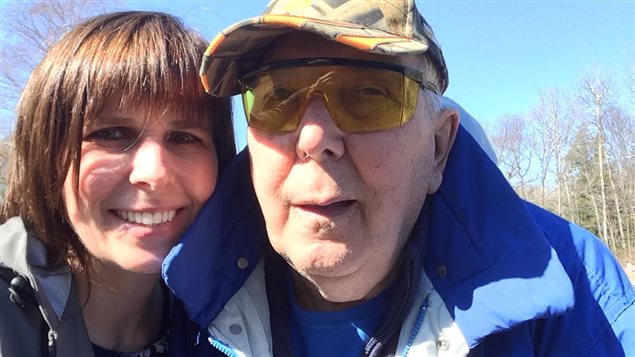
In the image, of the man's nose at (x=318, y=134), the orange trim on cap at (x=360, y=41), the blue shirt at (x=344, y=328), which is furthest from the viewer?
the blue shirt at (x=344, y=328)

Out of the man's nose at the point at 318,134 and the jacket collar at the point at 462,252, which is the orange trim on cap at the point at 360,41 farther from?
the jacket collar at the point at 462,252

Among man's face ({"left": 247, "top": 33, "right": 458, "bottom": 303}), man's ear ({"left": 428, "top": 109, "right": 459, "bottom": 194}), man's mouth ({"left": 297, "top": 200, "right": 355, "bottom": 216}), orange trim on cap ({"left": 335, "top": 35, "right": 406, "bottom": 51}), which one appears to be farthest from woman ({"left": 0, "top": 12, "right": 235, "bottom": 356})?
man's ear ({"left": 428, "top": 109, "right": 459, "bottom": 194})

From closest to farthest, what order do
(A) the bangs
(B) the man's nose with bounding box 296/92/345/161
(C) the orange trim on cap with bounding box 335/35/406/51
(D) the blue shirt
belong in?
(C) the orange trim on cap with bounding box 335/35/406/51 → (B) the man's nose with bounding box 296/92/345/161 → (D) the blue shirt → (A) the bangs

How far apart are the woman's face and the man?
18cm

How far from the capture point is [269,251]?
1872 mm

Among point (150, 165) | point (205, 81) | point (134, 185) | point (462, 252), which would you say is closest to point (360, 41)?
point (205, 81)

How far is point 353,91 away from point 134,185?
2.85 feet

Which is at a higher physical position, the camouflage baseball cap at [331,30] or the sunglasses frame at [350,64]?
the camouflage baseball cap at [331,30]

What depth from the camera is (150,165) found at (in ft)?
5.51

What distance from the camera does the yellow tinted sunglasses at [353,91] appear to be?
1.45 m

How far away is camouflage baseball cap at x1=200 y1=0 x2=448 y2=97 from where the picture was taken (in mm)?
1338

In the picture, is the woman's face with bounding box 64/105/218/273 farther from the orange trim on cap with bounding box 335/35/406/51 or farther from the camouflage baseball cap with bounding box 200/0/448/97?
the orange trim on cap with bounding box 335/35/406/51

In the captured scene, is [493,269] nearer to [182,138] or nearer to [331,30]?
[331,30]

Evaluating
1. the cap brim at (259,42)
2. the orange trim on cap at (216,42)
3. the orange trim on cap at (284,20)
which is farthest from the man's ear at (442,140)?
the orange trim on cap at (216,42)
